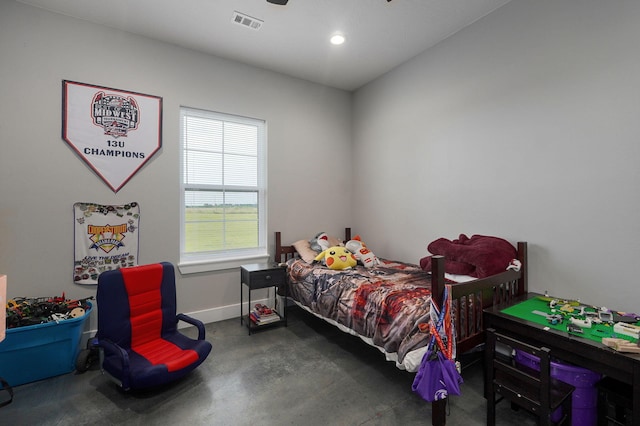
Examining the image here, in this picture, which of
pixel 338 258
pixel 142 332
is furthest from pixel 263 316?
pixel 142 332

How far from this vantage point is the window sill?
3.18 metres

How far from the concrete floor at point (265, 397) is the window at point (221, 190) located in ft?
3.91

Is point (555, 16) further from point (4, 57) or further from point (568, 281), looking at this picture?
point (4, 57)

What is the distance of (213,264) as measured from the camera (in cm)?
333

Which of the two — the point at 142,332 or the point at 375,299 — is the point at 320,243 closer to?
the point at 375,299

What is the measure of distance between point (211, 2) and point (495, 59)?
8.29 ft

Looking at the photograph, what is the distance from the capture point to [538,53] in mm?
2365

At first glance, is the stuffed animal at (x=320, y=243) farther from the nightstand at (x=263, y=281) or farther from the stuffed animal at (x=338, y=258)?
the nightstand at (x=263, y=281)

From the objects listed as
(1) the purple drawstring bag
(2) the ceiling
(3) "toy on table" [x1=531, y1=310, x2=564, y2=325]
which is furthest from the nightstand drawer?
(2) the ceiling

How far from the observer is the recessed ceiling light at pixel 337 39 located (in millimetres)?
2996

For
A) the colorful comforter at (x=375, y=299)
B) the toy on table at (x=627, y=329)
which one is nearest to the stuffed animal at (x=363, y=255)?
the colorful comforter at (x=375, y=299)

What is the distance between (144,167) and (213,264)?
4.06 feet

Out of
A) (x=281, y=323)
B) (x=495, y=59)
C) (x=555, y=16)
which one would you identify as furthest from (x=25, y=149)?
(x=555, y=16)

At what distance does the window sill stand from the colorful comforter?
1.63ft
